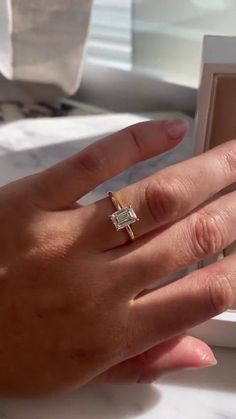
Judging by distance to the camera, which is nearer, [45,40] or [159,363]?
[159,363]

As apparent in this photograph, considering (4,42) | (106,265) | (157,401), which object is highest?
(4,42)

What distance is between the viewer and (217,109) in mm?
534

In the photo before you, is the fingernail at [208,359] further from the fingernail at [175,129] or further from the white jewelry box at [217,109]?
the fingernail at [175,129]

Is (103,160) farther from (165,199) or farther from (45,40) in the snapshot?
(45,40)

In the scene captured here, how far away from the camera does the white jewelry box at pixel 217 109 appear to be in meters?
0.52

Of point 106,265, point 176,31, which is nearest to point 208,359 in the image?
point 106,265

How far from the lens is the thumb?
0.50 metres

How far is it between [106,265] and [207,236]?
7cm

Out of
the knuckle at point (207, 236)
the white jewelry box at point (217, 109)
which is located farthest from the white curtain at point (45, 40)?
the knuckle at point (207, 236)

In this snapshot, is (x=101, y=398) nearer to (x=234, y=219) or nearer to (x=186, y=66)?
(x=234, y=219)

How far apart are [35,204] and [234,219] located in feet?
0.45

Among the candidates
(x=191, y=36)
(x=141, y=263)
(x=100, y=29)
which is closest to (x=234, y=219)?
(x=141, y=263)

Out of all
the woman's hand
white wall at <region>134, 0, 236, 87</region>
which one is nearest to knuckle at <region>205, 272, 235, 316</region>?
the woman's hand

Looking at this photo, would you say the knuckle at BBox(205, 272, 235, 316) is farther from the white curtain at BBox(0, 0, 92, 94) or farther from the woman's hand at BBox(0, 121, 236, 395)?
the white curtain at BBox(0, 0, 92, 94)
